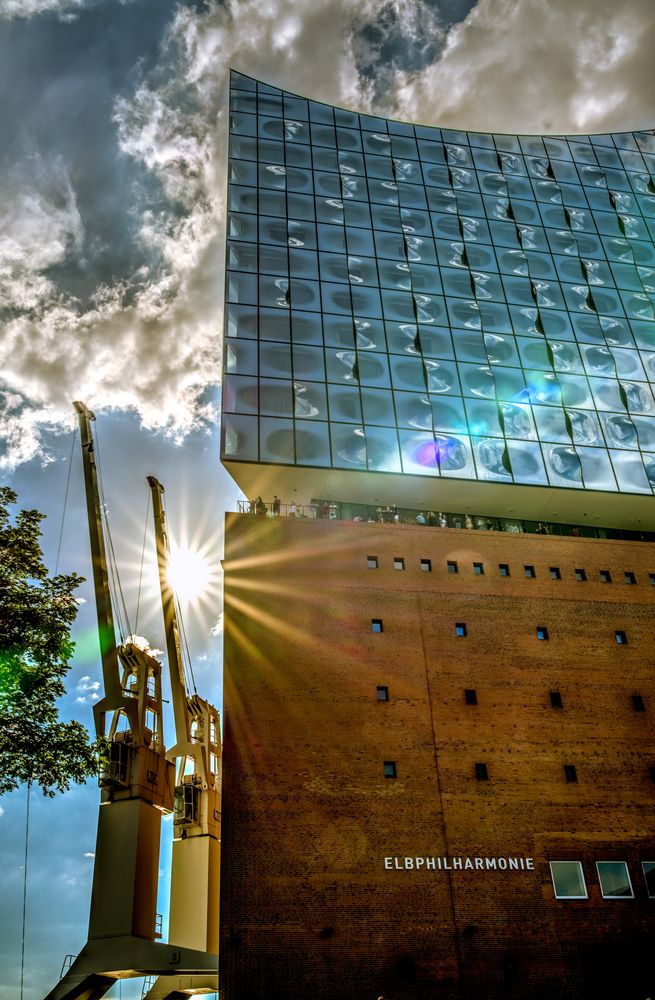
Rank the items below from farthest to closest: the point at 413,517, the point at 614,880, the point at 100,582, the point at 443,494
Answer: the point at 443,494 < the point at 413,517 < the point at 100,582 < the point at 614,880

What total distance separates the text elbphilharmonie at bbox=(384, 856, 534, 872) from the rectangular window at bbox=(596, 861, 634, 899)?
2.05 metres

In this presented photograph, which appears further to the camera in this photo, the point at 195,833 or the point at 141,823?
the point at 195,833

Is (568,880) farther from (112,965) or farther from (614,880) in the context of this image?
(112,965)

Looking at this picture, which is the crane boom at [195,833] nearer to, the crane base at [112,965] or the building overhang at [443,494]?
the crane base at [112,965]

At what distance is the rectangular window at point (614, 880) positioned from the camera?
71.4 ft

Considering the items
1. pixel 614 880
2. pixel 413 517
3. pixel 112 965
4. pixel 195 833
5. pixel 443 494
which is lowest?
pixel 112 965

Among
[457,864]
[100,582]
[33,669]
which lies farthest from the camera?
[100,582]

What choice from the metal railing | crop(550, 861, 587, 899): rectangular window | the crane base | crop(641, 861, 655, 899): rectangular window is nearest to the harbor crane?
the crane base

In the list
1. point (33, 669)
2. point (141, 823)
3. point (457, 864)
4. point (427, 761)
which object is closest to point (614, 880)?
point (457, 864)

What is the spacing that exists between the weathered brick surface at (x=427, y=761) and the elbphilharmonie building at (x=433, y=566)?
67 mm

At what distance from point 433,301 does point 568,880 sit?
22998 millimetres

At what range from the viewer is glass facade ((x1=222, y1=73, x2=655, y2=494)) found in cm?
3095

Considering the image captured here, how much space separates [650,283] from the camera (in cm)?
3800

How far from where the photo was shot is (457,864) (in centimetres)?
2130
